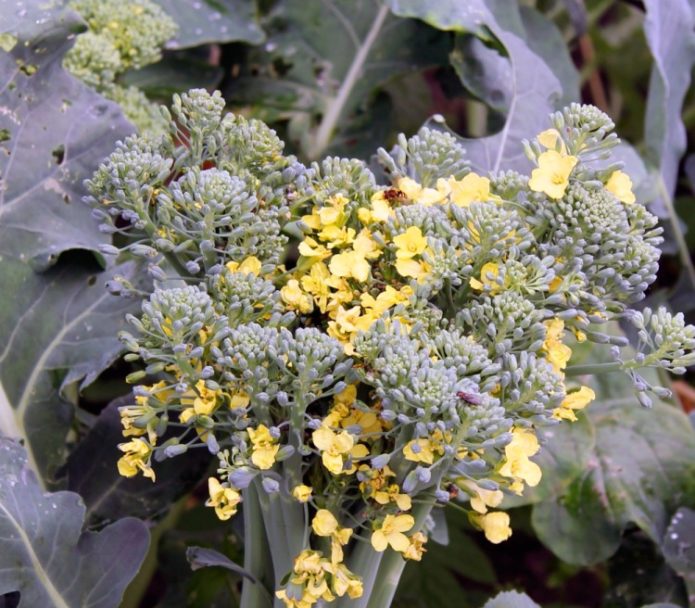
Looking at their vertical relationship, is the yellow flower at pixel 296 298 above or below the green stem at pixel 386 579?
above

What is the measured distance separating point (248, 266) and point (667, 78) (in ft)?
2.31

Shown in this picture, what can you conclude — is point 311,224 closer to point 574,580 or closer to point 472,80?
point 472,80

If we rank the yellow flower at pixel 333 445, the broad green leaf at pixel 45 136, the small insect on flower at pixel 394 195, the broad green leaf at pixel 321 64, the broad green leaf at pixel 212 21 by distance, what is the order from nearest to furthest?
1. the yellow flower at pixel 333 445
2. the small insect on flower at pixel 394 195
3. the broad green leaf at pixel 45 136
4. the broad green leaf at pixel 212 21
5. the broad green leaf at pixel 321 64

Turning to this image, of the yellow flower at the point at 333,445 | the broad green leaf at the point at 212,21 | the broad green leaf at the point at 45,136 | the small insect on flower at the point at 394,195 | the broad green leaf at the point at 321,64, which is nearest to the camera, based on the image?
the yellow flower at the point at 333,445

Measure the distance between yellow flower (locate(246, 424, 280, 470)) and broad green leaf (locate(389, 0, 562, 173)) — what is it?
1.43ft

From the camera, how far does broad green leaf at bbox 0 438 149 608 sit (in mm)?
639

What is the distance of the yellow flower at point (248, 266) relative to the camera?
55cm

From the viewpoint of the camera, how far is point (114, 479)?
78 cm

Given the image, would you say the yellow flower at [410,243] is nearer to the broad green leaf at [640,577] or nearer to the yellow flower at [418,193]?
the yellow flower at [418,193]

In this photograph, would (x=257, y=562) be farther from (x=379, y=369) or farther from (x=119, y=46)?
(x=119, y=46)

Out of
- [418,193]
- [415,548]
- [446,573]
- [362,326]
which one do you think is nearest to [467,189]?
[418,193]

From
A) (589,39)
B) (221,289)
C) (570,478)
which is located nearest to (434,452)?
(221,289)

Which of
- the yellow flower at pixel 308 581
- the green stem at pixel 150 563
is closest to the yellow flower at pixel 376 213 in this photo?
the yellow flower at pixel 308 581

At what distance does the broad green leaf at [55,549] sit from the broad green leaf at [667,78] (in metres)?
0.75
